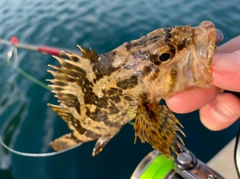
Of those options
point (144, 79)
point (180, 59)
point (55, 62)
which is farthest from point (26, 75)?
point (180, 59)

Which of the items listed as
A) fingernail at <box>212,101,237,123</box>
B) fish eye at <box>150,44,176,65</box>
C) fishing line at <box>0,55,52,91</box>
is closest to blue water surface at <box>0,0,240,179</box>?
fishing line at <box>0,55,52,91</box>

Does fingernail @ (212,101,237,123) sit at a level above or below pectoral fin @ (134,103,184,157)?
below

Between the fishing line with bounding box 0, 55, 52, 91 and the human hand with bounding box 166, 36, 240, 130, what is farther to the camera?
the fishing line with bounding box 0, 55, 52, 91

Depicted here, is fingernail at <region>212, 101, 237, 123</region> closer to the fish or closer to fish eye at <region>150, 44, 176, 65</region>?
the fish

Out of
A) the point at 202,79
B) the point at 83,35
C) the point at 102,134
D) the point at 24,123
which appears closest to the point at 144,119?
the point at 202,79

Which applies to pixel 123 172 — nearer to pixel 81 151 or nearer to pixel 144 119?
pixel 81 151

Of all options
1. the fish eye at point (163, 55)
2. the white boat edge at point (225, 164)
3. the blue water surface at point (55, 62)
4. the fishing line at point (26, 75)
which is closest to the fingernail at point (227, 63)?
the fish eye at point (163, 55)

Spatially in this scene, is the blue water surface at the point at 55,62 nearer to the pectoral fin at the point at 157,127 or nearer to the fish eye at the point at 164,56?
the pectoral fin at the point at 157,127
